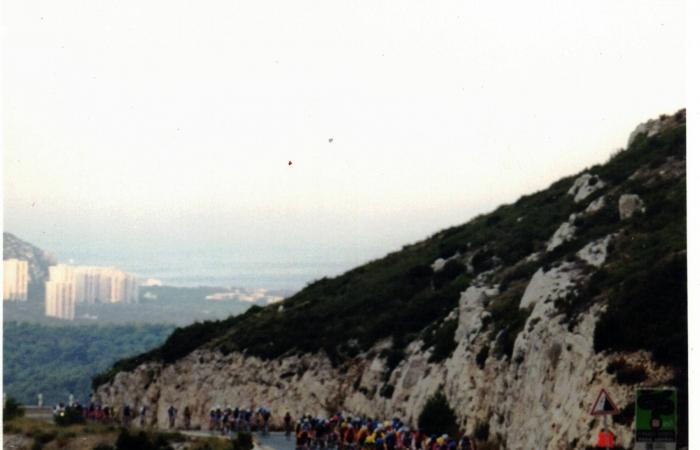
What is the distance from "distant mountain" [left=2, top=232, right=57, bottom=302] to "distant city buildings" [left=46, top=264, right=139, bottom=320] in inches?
25.8

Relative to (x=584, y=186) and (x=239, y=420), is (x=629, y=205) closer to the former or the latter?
(x=584, y=186)

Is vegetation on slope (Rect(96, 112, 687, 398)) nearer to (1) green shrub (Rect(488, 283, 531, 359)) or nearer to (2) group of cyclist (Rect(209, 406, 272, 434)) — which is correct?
(1) green shrub (Rect(488, 283, 531, 359))

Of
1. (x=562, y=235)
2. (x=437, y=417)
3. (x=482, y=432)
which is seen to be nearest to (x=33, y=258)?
(x=437, y=417)

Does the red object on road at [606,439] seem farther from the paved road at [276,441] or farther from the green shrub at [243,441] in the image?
the green shrub at [243,441]

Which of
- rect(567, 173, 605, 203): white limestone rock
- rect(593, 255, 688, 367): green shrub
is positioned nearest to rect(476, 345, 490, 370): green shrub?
rect(593, 255, 688, 367): green shrub

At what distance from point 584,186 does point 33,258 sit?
23.8 m

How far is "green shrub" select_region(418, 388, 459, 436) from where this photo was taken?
152ft

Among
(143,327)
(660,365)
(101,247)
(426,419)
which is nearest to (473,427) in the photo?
(426,419)

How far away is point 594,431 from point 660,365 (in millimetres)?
2340

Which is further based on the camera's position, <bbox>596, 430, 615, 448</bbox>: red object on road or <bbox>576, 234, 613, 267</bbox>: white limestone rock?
<bbox>576, 234, 613, 267</bbox>: white limestone rock

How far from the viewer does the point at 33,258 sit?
58562 mm

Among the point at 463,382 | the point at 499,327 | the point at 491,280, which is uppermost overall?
the point at 491,280

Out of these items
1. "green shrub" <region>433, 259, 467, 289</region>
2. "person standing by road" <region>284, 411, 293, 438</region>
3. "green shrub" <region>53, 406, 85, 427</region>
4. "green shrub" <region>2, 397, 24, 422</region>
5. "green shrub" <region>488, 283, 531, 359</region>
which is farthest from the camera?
"green shrub" <region>433, 259, 467, 289</region>

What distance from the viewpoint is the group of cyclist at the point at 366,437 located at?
39.7m
